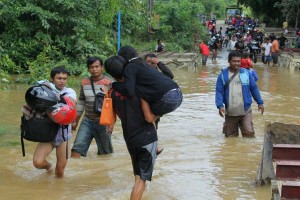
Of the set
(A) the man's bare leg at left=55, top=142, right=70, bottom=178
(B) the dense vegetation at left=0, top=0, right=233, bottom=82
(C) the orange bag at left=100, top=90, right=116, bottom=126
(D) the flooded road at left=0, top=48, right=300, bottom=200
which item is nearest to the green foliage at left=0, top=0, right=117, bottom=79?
(B) the dense vegetation at left=0, top=0, right=233, bottom=82

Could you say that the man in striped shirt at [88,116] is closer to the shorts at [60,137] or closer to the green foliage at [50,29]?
the shorts at [60,137]

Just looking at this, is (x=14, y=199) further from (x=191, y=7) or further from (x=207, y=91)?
(x=191, y=7)

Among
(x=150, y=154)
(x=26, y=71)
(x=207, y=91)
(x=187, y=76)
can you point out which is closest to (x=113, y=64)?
(x=150, y=154)

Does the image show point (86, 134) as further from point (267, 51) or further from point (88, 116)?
point (267, 51)

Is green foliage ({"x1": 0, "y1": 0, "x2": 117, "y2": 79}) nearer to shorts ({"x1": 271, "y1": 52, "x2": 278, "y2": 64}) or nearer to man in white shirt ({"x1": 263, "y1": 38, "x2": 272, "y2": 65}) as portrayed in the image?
man in white shirt ({"x1": 263, "y1": 38, "x2": 272, "y2": 65})

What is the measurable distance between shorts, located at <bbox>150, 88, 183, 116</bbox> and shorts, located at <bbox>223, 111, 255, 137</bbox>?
3.82 meters

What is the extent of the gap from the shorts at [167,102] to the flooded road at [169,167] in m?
1.29

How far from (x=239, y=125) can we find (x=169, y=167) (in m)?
2.12

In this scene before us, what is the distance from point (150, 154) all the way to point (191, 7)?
29.5 m

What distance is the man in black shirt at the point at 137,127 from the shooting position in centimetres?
482

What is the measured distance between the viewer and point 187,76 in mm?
20203

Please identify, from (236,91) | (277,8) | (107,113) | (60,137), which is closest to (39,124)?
(60,137)

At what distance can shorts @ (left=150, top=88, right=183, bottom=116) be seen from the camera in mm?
4711

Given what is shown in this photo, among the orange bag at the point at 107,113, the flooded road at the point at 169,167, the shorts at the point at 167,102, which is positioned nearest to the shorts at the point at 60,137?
the flooded road at the point at 169,167
